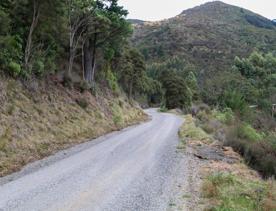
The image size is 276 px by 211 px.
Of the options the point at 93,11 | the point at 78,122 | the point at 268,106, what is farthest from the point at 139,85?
the point at 78,122

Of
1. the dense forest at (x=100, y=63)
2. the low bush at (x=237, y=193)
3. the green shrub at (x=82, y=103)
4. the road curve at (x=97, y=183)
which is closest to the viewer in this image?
the low bush at (x=237, y=193)

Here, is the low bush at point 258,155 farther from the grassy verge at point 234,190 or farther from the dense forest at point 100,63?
the grassy verge at point 234,190

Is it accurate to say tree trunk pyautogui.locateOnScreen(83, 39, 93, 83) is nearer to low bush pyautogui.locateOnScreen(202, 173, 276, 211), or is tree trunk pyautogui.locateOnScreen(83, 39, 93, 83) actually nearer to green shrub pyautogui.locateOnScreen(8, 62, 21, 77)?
green shrub pyautogui.locateOnScreen(8, 62, 21, 77)

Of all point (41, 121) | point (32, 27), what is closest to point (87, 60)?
point (32, 27)

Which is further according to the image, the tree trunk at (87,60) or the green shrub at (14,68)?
the tree trunk at (87,60)

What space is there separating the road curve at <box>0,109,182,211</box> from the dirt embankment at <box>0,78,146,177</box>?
175 cm

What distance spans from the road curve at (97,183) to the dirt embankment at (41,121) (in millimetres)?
1753

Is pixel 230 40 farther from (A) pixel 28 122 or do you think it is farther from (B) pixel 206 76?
(A) pixel 28 122

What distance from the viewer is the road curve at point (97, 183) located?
1014 cm

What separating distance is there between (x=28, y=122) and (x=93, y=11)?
1607cm

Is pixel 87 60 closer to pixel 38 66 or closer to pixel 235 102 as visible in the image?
pixel 38 66

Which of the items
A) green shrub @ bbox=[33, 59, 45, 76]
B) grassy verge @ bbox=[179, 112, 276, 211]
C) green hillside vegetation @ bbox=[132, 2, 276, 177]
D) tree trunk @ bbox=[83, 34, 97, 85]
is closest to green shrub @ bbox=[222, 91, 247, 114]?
green hillside vegetation @ bbox=[132, 2, 276, 177]

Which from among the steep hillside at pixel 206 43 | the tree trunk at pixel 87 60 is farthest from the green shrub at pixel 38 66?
the steep hillside at pixel 206 43

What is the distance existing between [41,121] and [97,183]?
11.2 metres
